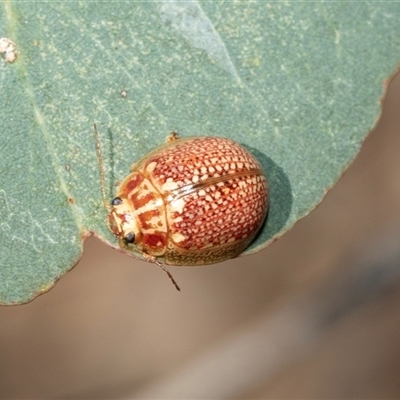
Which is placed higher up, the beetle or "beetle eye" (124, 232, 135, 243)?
the beetle

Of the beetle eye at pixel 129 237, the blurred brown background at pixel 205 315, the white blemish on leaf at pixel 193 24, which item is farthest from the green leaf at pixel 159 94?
the blurred brown background at pixel 205 315

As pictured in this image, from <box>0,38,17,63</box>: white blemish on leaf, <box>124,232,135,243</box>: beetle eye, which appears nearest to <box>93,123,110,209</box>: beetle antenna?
<box>124,232,135,243</box>: beetle eye

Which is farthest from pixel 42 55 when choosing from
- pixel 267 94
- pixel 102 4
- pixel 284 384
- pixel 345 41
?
pixel 284 384

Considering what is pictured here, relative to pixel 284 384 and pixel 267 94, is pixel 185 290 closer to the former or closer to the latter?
pixel 284 384

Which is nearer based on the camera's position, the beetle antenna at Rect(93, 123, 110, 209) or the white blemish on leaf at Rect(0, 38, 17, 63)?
the white blemish on leaf at Rect(0, 38, 17, 63)

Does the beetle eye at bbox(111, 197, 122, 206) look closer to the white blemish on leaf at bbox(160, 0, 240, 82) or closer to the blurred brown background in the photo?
the white blemish on leaf at bbox(160, 0, 240, 82)

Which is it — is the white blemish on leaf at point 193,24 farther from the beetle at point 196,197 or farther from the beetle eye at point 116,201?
the beetle eye at point 116,201

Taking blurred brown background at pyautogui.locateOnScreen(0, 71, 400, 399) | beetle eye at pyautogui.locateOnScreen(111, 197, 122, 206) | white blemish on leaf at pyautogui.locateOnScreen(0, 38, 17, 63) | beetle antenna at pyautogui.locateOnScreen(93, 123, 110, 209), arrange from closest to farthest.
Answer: white blemish on leaf at pyautogui.locateOnScreen(0, 38, 17, 63) < beetle antenna at pyautogui.locateOnScreen(93, 123, 110, 209) < beetle eye at pyautogui.locateOnScreen(111, 197, 122, 206) < blurred brown background at pyautogui.locateOnScreen(0, 71, 400, 399)
